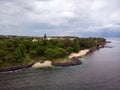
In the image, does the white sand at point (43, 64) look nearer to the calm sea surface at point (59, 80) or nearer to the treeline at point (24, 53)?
the treeline at point (24, 53)

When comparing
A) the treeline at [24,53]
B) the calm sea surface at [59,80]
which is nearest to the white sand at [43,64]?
the treeline at [24,53]

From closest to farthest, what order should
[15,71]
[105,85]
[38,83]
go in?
[105,85] < [38,83] < [15,71]

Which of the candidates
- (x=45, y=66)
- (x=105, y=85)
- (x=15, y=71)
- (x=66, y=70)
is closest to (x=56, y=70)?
(x=66, y=70)

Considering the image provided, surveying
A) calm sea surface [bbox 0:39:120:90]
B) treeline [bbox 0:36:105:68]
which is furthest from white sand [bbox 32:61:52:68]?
calm sea surface [bbox 0:39:120:90]

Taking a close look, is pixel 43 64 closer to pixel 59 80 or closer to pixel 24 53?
pixel 24 53

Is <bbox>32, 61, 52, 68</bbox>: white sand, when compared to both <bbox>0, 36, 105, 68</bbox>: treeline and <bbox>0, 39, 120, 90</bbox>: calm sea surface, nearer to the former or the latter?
<bbox>0, 36, 105, 68</bbox>: treeline

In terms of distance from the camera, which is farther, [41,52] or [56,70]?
[41,52]

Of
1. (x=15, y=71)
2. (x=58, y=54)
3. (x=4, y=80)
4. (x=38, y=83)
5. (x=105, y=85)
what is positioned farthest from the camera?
(x=58, y=54)

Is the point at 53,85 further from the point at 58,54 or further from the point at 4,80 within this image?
the point at 58,54

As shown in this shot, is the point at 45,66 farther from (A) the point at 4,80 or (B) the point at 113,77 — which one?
(B) the point at 113,77

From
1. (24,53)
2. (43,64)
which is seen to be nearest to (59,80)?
(43,64)
